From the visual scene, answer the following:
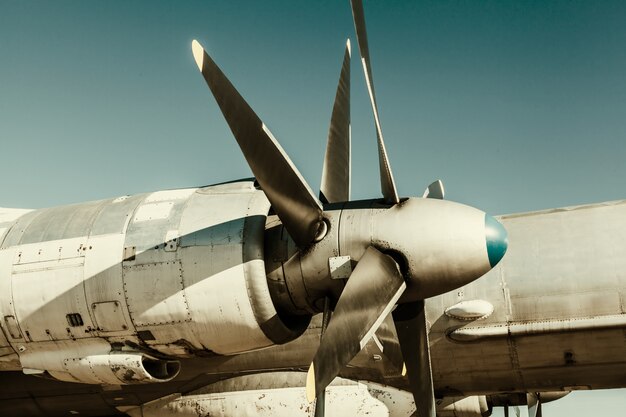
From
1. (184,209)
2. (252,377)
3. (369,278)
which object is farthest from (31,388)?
(369,278)

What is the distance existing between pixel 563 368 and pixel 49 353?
789 centimetres

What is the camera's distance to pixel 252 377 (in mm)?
10758

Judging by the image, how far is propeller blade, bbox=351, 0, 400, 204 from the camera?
7566 mm

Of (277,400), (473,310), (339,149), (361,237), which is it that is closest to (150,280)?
(361,237)

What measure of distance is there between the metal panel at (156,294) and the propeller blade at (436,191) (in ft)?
11.8

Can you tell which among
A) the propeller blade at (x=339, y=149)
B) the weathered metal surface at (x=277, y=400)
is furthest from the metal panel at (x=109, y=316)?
the propeller blade at (x=339, y=149)

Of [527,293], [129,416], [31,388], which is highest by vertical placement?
[527,293]

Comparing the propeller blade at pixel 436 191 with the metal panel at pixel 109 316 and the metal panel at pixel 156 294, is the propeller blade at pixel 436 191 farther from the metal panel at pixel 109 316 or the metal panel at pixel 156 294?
the metal panel at pixel 109 316

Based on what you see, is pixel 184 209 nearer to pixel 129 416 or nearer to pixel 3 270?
pixel 3 270

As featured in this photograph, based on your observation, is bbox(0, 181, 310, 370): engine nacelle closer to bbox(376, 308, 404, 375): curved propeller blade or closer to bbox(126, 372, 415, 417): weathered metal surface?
bbox(376, 308, 404, 375): curved propeller blade

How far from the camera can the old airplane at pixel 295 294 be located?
25.0ft

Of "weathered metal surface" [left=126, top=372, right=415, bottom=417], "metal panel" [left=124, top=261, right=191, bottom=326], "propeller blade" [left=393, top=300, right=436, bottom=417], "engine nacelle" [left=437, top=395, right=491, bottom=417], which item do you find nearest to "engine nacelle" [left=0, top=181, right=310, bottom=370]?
"metal panel" [left=124, top=261, right=191, bottom=326]

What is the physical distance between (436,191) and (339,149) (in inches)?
64.4

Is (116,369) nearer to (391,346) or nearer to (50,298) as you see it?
(50,298)
